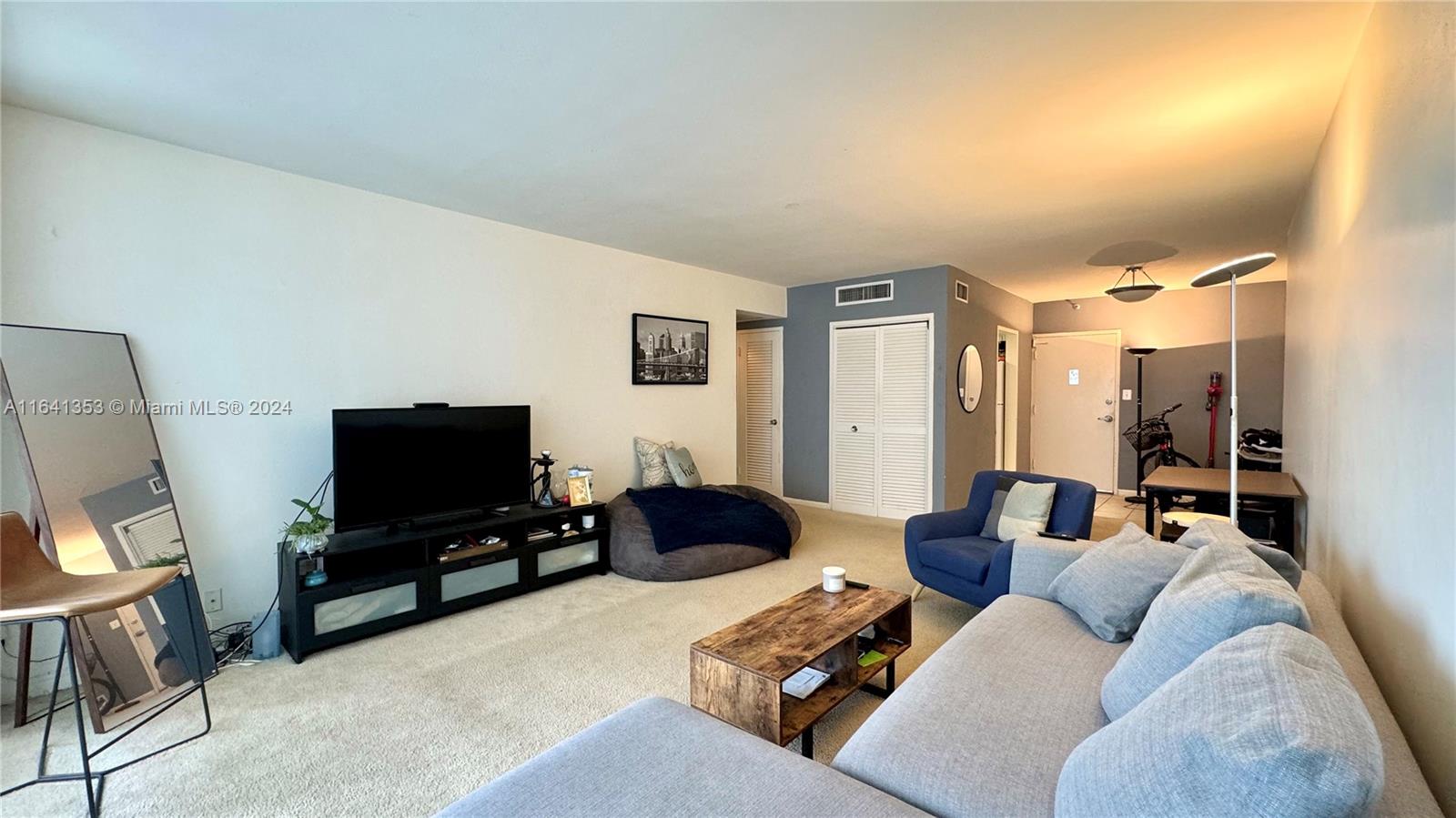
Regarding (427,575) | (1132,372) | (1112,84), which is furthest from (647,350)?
(1132,372)

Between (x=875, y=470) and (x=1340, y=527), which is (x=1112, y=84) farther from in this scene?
(x=875, y=470)

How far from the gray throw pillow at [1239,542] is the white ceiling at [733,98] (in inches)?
61.7

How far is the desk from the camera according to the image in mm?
3262

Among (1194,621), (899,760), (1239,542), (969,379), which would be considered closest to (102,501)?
(899,760)

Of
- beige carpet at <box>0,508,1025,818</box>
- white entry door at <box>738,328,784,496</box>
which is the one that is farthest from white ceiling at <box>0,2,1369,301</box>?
white entry door at <box>738,328,784,496</box>

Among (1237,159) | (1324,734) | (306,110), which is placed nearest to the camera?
(1324,734)

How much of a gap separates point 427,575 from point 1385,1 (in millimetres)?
4176

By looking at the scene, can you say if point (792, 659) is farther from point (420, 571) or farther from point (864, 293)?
point (864, 293)

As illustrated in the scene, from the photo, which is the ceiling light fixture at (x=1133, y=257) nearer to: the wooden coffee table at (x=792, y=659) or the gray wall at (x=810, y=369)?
the gray wall at (x=810, y=369)

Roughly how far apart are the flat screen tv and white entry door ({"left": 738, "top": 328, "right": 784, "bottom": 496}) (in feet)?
10.9

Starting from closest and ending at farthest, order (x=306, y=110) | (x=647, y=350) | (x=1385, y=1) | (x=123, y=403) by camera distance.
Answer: (x=1385, y=1)
(x=306, y=110)
(x=123, y=403)
(x=647, y=350)

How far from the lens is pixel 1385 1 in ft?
5.29

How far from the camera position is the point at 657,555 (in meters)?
3.89

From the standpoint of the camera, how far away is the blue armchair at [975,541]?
9.76 feet
